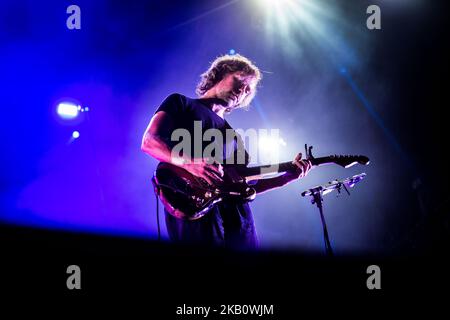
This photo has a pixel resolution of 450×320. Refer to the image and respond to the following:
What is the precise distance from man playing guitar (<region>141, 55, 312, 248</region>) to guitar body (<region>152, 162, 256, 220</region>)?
4cm

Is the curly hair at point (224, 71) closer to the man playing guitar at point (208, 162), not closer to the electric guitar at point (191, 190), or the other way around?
the man playing guitar at point (208, 162)

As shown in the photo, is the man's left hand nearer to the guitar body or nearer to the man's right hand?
the guitar body

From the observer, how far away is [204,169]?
2521 mm

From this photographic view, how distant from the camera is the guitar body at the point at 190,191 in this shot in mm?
2383

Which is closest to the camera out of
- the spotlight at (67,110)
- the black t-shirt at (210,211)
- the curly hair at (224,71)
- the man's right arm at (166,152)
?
the black t-shirt at (210,211)

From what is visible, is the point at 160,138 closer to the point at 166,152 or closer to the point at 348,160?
the point at 166,152

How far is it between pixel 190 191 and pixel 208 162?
0.25 metres

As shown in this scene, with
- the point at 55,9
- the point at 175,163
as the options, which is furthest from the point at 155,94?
the point at 175,163

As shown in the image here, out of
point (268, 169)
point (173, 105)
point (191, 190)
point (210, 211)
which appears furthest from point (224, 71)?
point (210, 211)

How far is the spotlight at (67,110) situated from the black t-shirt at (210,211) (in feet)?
9.68

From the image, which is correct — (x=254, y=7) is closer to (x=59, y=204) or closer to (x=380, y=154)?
(x=380, y=154)

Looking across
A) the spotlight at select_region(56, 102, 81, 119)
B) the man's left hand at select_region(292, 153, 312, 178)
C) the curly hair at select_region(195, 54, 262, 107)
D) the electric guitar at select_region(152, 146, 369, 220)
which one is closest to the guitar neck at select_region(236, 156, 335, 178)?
the man's left hand at select_region(292, 153, 312, 178)

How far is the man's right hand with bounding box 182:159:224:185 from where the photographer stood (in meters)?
2.51

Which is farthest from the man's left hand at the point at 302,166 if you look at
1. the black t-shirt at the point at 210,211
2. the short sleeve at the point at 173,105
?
the short sleeve at the point at 173,105
